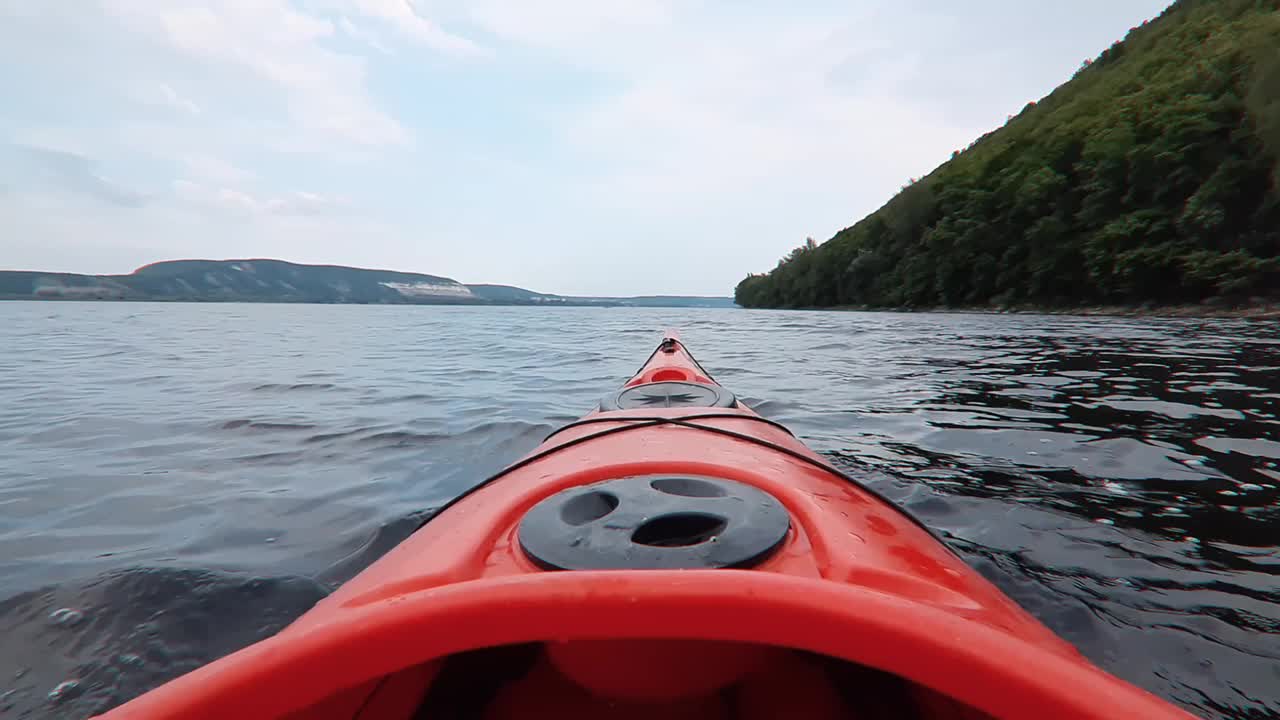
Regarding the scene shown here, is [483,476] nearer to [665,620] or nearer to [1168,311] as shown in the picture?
[665,620]

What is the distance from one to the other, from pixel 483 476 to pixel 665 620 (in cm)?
288

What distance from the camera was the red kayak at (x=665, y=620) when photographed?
640mm

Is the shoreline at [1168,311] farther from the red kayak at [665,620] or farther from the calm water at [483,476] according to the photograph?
the red kayak at [665,620]

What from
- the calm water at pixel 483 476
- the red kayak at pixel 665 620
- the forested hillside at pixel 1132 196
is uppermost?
the forested hillside at pixel 1132 196

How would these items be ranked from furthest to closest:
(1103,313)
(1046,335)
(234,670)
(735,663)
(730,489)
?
1. (1103,313)
2. (1046,335)
3. (730,489)
4. (735,663)
5. (234,670)

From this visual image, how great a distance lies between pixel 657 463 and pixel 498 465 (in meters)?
2.32

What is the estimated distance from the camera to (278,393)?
19.5 feet

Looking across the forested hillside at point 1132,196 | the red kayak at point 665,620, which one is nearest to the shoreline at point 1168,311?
Result: the forested hillside at point 1132,196

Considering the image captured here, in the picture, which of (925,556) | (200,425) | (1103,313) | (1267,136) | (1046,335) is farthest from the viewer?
(1103,313)

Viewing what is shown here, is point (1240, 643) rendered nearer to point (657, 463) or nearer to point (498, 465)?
point (657, 463)

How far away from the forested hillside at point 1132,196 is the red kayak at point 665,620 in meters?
22.4

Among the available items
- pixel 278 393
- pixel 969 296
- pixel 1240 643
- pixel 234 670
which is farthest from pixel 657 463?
pixel 969 296

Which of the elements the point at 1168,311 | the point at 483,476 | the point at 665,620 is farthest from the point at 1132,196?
the point at 665,620

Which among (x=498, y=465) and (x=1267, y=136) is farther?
(x=1267, y=136)
